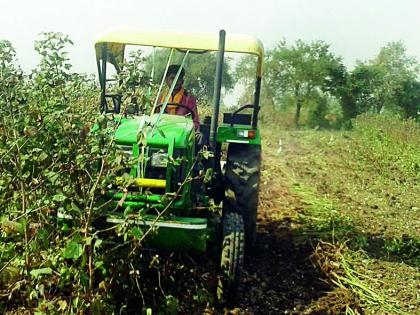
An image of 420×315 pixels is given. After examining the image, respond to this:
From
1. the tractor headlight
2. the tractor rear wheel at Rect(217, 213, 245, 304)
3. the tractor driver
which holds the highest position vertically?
the tractor driver

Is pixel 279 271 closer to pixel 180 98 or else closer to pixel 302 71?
pixel 180 98

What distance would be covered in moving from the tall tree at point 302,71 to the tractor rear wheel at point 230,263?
3505 centimetres

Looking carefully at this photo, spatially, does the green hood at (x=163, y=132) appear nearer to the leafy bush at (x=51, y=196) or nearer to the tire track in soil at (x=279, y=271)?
the leafy bush at (x=51, y=196)

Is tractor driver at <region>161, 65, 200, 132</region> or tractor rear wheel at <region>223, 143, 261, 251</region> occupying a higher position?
tractor driver at <region>161, 65, 200, 132</region>

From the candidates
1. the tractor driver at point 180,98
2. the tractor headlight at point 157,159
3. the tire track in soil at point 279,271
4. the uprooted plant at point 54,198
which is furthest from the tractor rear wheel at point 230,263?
the tractor driver at point 180,98

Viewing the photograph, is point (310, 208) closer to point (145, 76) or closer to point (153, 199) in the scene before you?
point (153, 199)

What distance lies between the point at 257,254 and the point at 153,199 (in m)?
1.99

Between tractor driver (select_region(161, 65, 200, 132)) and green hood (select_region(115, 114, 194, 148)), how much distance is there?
461mm

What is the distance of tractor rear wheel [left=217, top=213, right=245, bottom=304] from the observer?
178 inches

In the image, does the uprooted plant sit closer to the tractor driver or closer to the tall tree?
the tractor driver

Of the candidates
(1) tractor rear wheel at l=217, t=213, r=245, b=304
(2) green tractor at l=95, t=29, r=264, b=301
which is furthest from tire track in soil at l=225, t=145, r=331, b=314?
(2) green tractor at l=95, t=29, r=264, b=301

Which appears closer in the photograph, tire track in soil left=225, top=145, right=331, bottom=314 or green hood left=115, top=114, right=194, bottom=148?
green hood left=115, top=114, right=194, bottom=148

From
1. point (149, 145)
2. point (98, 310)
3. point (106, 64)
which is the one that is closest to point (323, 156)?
point (106, 64)

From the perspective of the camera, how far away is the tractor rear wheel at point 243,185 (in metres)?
5.67
